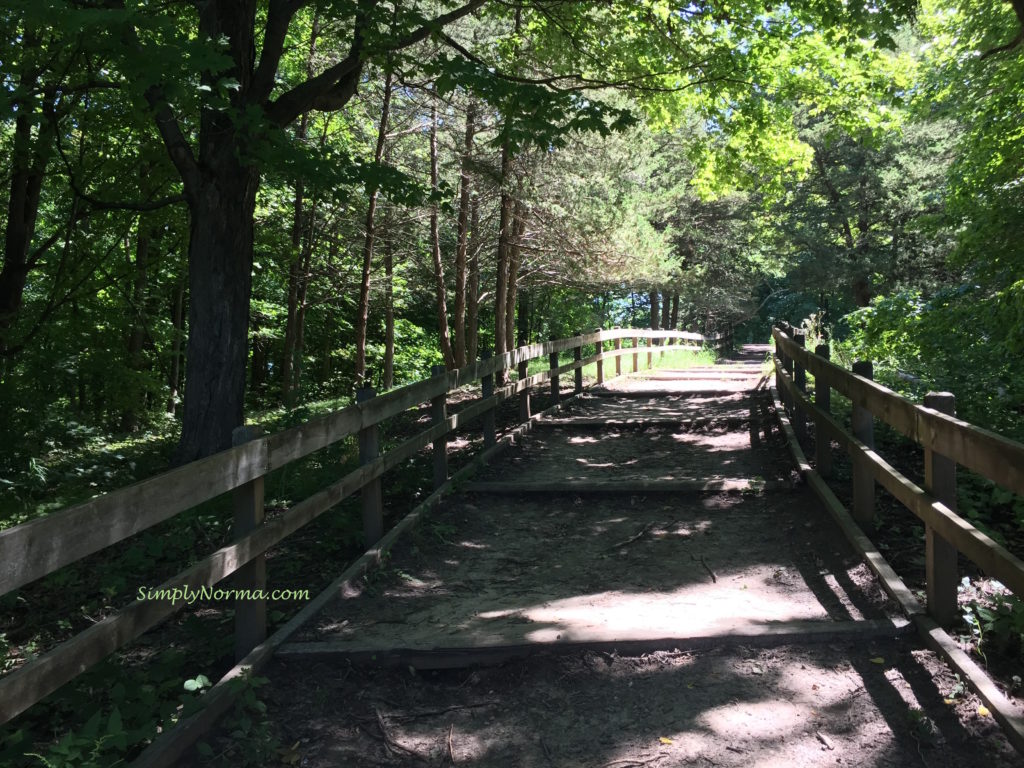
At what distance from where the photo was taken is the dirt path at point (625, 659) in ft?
9.97

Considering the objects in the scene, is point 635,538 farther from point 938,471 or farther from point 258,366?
point 258,366

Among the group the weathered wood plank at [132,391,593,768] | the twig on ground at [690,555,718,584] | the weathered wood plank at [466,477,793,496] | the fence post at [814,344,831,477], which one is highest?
the fence post at [814,344,831,477]

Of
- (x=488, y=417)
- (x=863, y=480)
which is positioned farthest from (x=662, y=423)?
(x=863, y=480)

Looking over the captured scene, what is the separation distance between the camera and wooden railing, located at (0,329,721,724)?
2318mm

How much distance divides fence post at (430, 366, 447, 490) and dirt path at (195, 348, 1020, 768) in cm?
91

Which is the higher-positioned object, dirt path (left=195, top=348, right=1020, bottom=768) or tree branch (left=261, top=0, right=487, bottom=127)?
A: tree branch (left=261, top=0, right=487, bottom=127)

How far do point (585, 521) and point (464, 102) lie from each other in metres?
12.0

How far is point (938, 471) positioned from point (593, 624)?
1786 millimetres

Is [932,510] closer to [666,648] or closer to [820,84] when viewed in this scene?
[666,648]

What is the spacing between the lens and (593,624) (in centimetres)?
404

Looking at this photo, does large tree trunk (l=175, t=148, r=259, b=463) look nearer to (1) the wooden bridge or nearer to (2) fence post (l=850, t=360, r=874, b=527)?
(1) the wooden bridge

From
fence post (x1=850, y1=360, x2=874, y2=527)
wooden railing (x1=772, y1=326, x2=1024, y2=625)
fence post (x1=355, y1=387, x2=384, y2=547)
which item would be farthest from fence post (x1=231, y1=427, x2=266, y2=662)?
fence post (x1=850, y1=360, x2=874, y2=527)

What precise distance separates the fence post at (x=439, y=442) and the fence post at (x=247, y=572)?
2981mm

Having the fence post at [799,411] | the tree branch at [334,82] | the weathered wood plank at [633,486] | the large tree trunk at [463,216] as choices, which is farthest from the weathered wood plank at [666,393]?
the tree branch at [334,82]
